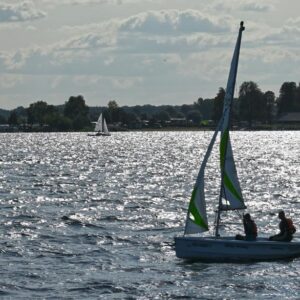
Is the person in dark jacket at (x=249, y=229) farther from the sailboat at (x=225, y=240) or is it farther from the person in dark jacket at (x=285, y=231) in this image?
the person in dark jacket at (x=285, y=231)

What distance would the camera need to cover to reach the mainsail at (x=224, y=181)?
4575 cm

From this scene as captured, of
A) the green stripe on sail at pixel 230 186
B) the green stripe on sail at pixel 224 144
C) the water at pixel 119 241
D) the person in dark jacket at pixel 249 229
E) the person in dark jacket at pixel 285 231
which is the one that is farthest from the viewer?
the green stripe on sail at pixel 230 186

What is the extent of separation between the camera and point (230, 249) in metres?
45.6

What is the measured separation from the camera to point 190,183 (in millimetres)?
95688

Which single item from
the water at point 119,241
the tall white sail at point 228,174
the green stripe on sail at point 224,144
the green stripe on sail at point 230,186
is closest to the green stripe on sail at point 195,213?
the tall white sail at point 228,174

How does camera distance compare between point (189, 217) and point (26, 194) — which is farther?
point (26, 194)

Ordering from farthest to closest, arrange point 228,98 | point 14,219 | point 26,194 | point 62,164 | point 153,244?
1. point 62,164
2. point 26,194
3. point 14,219
4. point 153,244
5. point 228,98

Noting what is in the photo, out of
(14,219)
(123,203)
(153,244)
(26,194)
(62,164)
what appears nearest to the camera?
(153,244)

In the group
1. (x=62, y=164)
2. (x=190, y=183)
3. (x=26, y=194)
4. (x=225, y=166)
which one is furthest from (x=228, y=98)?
(x=62, y=164)

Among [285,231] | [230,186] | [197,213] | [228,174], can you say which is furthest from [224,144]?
[285,231]

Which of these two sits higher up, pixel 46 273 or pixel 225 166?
pixel 225 166

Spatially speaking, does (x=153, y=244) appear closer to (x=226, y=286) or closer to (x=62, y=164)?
(x=226, y=286)

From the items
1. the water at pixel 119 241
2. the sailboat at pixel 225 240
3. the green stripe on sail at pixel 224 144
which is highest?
the green stripe on sail at pixel 224 144

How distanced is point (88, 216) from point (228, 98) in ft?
68.2
